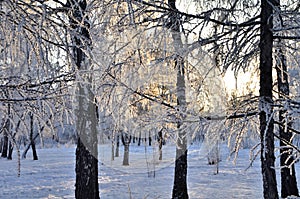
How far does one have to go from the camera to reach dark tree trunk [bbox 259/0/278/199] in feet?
10.1

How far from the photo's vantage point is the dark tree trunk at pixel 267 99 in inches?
121

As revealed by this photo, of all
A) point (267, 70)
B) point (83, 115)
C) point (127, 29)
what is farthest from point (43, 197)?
point (267, 70)

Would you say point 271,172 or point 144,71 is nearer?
point 271,172

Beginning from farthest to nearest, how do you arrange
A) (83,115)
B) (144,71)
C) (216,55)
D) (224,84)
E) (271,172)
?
(83,115)
(144,71)
(224,84)
(216,55)
(271,172)

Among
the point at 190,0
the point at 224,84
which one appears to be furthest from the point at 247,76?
the point at 190,0

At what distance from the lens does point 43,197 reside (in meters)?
11.3

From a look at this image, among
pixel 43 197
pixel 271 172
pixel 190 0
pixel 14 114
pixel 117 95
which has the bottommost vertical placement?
pixel 43 197

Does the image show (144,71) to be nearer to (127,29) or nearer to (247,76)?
(127,29)

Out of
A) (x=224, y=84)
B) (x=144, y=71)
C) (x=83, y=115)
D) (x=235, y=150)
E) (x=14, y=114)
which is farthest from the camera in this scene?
(x=83, y=115)

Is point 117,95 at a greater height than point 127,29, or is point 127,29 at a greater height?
point 127,29

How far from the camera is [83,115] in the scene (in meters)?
6.79

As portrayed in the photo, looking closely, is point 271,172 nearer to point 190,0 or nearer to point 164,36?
point 164,36

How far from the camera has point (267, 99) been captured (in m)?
3.17

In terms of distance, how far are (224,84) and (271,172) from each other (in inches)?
48.7
